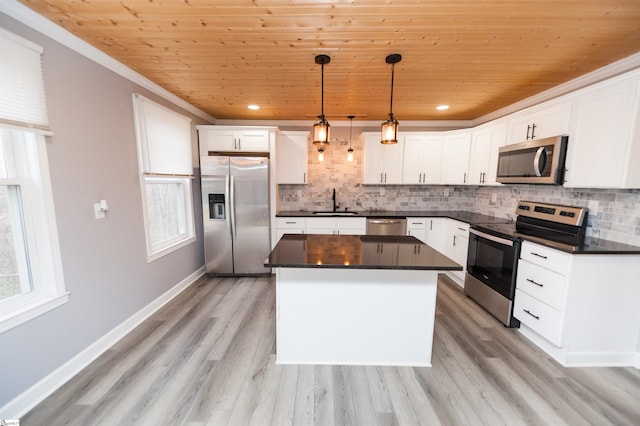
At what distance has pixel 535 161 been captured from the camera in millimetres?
2553

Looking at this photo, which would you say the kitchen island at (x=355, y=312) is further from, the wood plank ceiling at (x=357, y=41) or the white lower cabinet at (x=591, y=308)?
the wood plank ceiling at (x=357, y=41)

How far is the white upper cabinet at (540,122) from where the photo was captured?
2423 millimetres

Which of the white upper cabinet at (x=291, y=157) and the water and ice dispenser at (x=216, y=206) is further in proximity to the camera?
the white upper cabinet at (x=291, y=157)

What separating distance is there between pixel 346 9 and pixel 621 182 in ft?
8.14

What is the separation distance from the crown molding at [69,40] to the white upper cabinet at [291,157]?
5.82ft

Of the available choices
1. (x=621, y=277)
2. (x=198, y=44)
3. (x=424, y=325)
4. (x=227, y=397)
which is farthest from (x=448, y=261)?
(x=198, y=44)

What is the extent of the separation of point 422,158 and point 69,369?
477 centimetres

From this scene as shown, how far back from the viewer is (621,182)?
6.53ft

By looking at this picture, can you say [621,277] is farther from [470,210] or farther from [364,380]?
[470,210]

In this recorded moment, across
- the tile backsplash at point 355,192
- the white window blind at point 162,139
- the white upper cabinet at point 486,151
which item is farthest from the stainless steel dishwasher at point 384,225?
the white window blind at point 162,139

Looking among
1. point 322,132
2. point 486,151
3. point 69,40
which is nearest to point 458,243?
point 486,151

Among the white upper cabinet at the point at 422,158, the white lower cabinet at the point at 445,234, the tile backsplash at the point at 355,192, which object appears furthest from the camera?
the tile backsplash at the point at 355,192

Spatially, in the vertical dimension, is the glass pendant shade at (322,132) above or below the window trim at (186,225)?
above

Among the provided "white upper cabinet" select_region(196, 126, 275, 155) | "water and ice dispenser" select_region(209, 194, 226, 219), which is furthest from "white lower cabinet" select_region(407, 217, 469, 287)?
"water and ice dispenser" select_region(209, 194, 226, 219)
